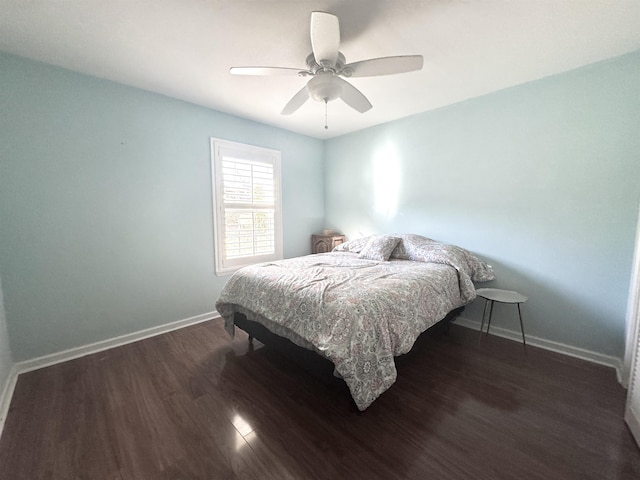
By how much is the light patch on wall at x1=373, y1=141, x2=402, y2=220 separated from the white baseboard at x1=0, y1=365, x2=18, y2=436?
3811 millimetres

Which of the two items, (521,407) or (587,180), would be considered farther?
(587,180)

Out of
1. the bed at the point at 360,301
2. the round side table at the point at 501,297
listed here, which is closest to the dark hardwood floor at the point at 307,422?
the bed at the point at 360,301

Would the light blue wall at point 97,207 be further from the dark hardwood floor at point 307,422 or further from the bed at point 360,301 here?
the bed at point 360,301

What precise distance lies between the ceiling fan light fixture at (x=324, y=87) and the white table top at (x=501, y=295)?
87.5 inches

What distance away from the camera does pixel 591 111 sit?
2082 mm

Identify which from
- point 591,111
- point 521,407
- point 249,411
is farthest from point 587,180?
point 249,411

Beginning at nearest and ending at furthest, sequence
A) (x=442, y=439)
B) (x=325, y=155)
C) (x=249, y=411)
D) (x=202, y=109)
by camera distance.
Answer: (x=442, y=439)
(x=249, y=411)
(x=202, y=109)
(x=325, y=155)

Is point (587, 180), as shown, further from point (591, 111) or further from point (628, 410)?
point (628, 410)

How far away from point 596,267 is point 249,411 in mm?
2986

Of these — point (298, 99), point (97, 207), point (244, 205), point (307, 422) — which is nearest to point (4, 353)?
point (97, 207)

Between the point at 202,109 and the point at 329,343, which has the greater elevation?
the point at 202,109

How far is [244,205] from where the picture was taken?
11.0ft

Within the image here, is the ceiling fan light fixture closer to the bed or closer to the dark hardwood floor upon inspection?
the bed

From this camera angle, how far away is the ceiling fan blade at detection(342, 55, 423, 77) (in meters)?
1.55
